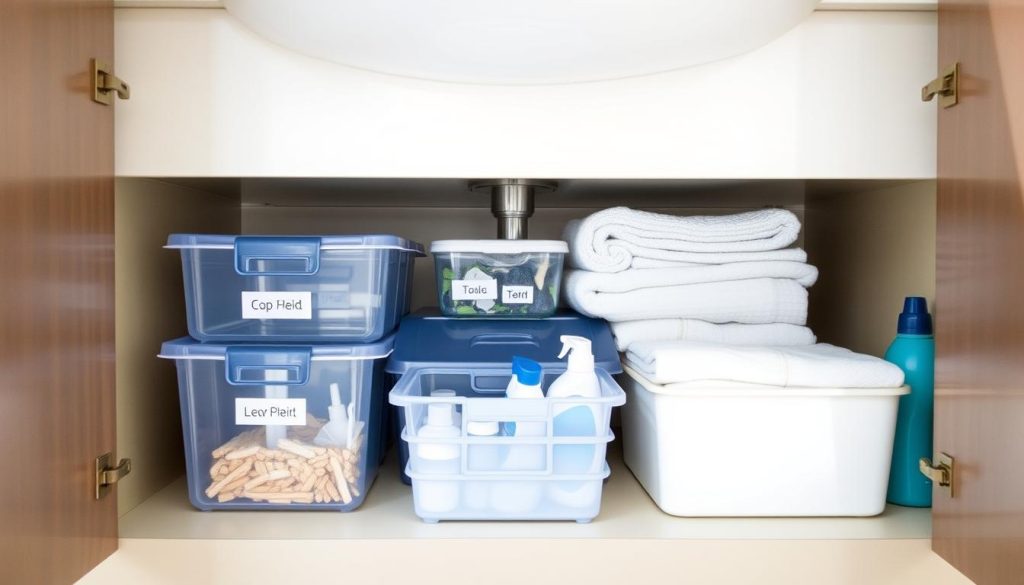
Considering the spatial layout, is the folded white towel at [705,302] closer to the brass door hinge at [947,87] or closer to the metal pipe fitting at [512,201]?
Answer: the metal pipe fitting at [512,201]

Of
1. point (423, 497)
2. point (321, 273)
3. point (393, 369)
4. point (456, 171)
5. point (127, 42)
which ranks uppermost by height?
point (127, 42)

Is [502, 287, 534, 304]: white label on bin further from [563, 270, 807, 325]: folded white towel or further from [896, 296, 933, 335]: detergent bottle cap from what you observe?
[896, 296, 933, 335]: detergent bottle cap

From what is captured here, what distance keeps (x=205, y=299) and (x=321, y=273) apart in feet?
0.44

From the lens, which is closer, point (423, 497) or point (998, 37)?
point (998, 37)

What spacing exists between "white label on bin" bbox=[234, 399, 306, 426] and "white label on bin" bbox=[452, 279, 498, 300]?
26 centimetres

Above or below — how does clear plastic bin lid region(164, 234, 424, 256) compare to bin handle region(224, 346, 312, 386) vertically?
above

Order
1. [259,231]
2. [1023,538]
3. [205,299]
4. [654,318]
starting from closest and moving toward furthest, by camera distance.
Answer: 1. [1023,538]
2. [205,299]
3. [654,318]
4. [259,231]

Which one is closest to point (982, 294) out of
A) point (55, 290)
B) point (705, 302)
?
point (705, 302)

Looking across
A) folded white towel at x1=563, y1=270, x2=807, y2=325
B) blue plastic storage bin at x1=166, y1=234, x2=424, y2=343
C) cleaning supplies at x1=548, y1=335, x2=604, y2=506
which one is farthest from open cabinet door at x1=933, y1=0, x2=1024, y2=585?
blue plastic storage bin at x1=166, y1=234, x2=424, y2=343

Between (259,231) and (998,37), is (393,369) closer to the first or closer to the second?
(259,231)

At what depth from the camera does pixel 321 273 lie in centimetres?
88

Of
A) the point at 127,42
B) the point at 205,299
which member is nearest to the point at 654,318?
the point at 205,299

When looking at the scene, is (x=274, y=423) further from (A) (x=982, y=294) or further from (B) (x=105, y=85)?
(A) (x=982, y=294)

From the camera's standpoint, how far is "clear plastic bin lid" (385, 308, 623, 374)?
0.93 metres
